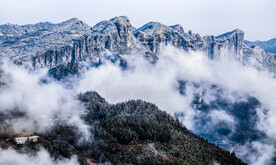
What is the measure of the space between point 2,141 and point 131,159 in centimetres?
9588

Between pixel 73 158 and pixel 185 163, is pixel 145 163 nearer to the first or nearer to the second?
pixel 185 163

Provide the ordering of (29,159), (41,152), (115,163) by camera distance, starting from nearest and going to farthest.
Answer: (29,159) < (41,152) < (115,163)

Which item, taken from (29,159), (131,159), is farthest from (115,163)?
(29,159)

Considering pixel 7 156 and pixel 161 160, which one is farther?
pixel 161 160

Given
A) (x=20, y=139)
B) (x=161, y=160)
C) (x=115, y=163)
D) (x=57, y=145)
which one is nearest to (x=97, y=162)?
(x=115, y=163)

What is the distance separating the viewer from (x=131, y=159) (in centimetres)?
19062

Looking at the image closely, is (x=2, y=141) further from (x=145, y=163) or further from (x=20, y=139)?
(x=145, y=163)

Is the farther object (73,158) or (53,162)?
(73,158)

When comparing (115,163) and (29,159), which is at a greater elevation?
(29,159)

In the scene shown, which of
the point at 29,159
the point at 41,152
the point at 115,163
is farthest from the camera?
the point at 115,163

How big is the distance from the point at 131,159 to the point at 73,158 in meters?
40.9

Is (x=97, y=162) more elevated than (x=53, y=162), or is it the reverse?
(x=53, y=162)

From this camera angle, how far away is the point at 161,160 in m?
190

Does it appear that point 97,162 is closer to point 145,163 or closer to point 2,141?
point 145,163
